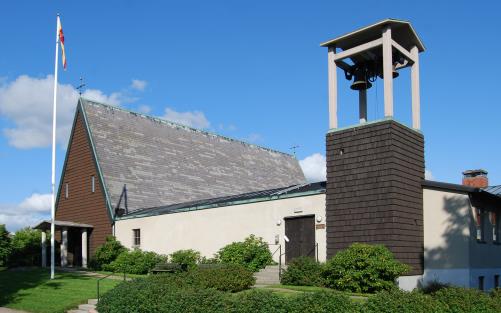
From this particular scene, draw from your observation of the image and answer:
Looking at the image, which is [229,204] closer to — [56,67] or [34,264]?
[56,67]

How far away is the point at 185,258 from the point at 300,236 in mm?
5680

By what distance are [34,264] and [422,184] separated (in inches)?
905

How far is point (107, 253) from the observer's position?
27.6 meters

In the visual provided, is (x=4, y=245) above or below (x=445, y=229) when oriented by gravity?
below

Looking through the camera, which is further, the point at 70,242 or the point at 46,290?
the point at 70,242

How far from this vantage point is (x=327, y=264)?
55.5ft

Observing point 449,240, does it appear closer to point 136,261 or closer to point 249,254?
point 249,254

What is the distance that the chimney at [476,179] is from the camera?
28203mm

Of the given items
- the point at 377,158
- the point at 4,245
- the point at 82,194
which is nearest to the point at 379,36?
the point at 377,158

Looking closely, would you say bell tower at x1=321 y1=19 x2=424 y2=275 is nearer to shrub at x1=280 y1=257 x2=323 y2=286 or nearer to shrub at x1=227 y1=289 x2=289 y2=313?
shrub at x1=280 y1=257 x2=323 y2=286

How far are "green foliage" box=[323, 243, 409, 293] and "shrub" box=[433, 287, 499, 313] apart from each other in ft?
15.9

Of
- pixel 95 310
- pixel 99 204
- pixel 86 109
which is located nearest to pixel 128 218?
pixel 99 204

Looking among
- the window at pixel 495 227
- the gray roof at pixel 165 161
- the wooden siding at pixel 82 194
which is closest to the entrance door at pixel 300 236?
the window at pixel 495 227

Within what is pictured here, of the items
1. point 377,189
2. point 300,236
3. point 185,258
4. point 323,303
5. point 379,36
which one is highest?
point 379,36
